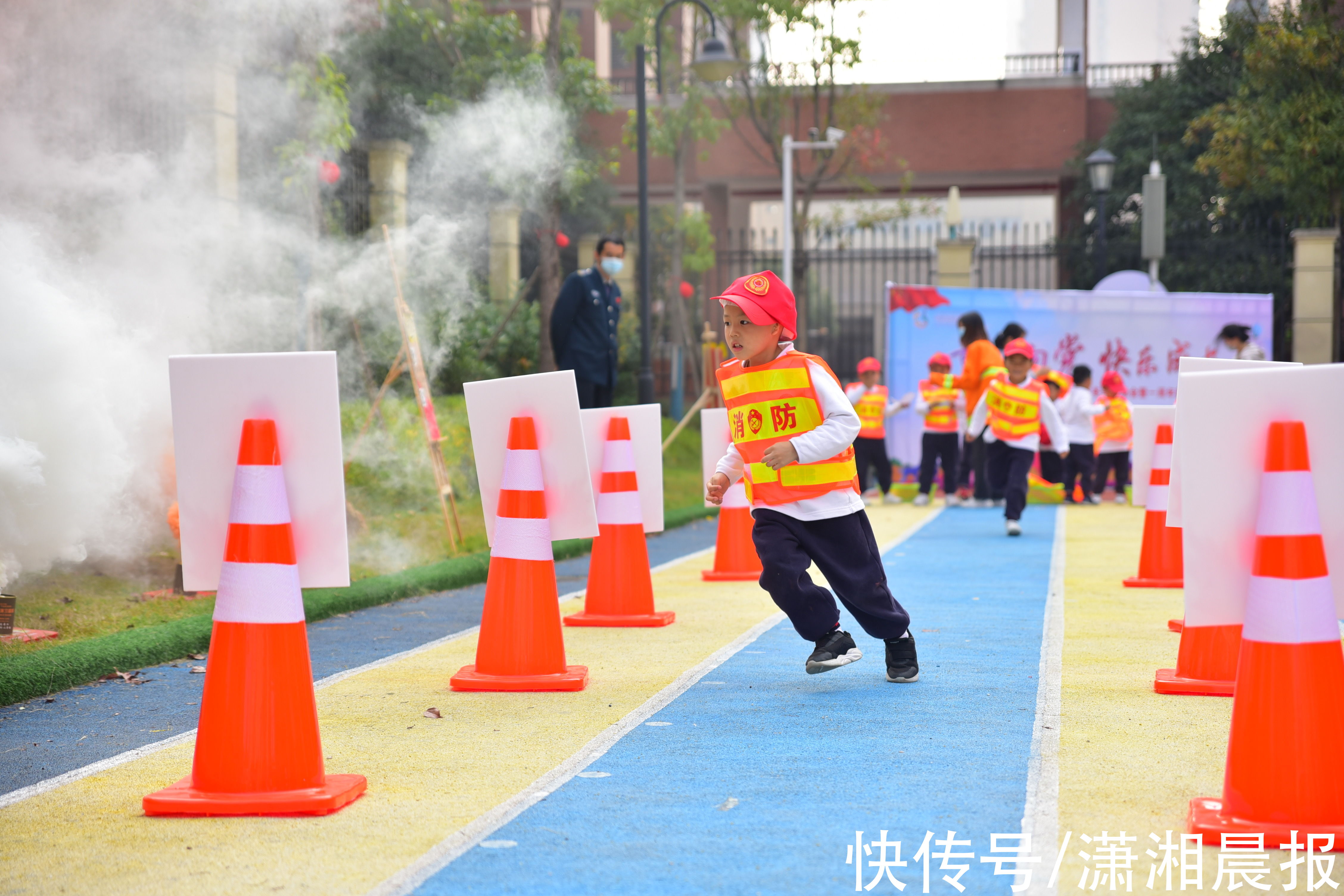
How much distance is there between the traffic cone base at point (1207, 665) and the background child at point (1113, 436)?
11.9 m

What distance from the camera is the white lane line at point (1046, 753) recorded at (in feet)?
11.6

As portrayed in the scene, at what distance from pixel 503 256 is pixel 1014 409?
43.0 ft

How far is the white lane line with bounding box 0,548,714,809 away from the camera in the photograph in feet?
13.6

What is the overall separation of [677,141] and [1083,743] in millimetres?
23388

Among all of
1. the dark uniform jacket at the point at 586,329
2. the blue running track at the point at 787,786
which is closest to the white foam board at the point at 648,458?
the blue running track at the point at 787,786

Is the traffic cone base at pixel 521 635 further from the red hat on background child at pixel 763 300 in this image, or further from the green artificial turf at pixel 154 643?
the red hat on background child at pixel 763 300

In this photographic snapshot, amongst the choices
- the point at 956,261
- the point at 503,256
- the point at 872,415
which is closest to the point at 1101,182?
the point at 956,261

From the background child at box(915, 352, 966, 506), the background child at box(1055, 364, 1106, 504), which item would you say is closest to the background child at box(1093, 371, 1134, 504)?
the background child at box(1055, 364, 1106, 504)

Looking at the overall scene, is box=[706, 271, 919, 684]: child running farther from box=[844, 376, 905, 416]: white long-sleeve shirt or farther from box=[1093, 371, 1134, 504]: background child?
box=[1093, 371, 1134, 504]: background child

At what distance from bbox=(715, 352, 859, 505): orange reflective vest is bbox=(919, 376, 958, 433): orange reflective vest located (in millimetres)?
10854

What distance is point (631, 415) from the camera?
26.4 ft

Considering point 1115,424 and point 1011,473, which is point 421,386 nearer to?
point 1011,473

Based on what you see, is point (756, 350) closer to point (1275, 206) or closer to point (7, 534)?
point (7, 534)

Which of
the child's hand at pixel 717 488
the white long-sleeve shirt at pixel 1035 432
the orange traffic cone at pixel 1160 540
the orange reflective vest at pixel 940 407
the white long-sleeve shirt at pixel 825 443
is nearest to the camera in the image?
the white long-sleeve shirt at pixel 825 443
